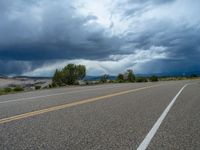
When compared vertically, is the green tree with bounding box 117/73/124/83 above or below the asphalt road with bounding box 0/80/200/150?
above

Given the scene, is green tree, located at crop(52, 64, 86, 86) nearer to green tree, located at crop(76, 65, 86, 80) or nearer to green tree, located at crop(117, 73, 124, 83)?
green tree, located at crop(76, 65, 86, 80)

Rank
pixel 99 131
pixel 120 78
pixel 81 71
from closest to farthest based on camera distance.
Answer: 1. pixel 99 131
2. pixel 81 71
3. pixel 120 78

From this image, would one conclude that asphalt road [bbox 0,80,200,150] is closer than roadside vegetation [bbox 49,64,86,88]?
Yes

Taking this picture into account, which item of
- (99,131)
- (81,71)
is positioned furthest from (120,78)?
(99,131)

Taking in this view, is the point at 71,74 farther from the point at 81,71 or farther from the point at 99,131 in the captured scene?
the point at 99,131

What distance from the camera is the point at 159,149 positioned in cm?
623

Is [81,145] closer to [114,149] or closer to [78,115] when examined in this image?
[114,149]

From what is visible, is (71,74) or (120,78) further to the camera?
(120,78)

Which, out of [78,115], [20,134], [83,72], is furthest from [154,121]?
[83,72]

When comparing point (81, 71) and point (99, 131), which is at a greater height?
point (81, 71)

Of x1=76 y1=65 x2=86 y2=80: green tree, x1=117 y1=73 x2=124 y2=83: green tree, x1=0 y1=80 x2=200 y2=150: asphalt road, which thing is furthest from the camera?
x1=76 y1=65 x2=86 y2=80: green tree

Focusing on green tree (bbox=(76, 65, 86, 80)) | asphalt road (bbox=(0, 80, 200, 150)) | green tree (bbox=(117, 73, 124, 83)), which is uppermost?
green tree (bbox=(76, 65, 86, 80))

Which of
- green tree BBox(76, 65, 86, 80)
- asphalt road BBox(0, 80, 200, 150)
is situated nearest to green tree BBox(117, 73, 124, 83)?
green tree BBox(76, 65, 86, 80)

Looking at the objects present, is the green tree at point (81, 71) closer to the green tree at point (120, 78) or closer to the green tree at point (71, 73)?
the green tree at point (71, 73)
